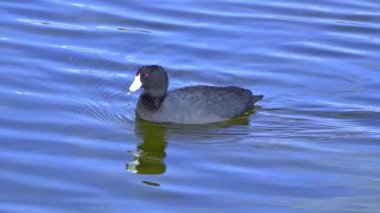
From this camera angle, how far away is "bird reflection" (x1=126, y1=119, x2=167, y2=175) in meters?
10.2

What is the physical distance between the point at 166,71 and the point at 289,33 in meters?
2.61

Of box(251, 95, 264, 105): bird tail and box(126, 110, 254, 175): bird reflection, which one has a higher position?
box(251, 95, 264, 105): bird tail

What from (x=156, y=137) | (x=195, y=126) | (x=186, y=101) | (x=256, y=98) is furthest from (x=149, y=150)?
(x=256, y=98)

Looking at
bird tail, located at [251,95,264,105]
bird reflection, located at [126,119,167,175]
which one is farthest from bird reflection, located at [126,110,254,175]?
bird tail, located at [251,95,264,105]

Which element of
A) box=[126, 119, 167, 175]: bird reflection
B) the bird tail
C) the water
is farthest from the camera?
the bird tail

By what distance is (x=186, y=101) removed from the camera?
1181 centimetres

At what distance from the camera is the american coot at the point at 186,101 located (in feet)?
38.7

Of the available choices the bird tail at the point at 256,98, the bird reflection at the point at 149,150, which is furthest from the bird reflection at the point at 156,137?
the bird tail at the point at 256,98

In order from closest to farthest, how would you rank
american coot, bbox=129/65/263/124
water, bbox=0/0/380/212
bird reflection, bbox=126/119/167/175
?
water, bbox=0/0/380/212
bird reflection, bbox=126/119/167/175
american coot, bbox=129/65/263/124

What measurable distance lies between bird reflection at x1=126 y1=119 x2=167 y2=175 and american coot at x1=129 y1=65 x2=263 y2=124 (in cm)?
18

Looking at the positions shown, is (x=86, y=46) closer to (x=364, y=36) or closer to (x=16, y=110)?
(x=16, y=110)

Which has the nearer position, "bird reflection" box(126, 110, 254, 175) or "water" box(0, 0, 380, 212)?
"water" box(0, 0, 380, 212)

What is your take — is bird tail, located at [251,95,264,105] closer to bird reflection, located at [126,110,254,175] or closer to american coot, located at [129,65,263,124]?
american coot, located at [129,65,263,124]

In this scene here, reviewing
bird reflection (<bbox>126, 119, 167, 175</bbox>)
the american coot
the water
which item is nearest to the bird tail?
the american coot
